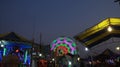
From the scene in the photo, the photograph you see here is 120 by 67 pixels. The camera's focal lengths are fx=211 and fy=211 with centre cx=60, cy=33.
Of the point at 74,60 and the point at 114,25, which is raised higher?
the point at 114,25

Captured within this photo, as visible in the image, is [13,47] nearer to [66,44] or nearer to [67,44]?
[66,44]

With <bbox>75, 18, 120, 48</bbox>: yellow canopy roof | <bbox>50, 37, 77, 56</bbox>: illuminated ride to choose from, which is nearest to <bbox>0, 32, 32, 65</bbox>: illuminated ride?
Answer: <bbox>50, 37, 77, 56</bbox>: illuminated ride

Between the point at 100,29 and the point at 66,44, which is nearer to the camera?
the point at 100,29

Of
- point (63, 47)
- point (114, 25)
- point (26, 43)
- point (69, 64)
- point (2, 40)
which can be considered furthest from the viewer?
point (63, 47)

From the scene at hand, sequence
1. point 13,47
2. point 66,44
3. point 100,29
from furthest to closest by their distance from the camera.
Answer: point 66,44
point 13,47
point 100,29

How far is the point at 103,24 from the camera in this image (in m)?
15.2

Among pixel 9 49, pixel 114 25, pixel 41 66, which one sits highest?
pixel 114 25

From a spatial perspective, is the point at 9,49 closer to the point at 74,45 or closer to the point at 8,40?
the point at 8,40

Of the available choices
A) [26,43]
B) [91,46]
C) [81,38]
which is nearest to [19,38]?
[26,43]

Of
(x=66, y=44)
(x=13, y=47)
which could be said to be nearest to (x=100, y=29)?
A: (x=13, y=47)

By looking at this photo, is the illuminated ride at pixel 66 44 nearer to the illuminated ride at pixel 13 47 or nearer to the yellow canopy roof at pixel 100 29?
the yellow canopy roof at pixel 100 29

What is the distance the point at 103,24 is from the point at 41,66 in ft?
23.2

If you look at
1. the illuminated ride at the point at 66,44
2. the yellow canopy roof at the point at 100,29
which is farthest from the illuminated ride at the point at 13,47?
the yellow canopy roof at the point at 100,29

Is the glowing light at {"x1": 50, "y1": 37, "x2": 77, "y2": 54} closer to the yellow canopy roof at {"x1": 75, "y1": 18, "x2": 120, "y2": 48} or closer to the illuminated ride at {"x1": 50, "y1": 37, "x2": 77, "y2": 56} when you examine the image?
the illuminated ride at {"x1": 50, "y1": 37, "x2": 77, "y2": 56}
